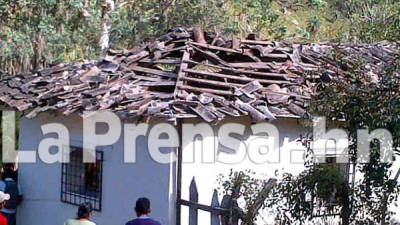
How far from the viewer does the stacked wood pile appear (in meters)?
10.4

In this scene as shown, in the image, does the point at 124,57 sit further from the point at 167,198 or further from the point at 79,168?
the point at 167,198

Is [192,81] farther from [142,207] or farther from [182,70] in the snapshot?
[142,207]

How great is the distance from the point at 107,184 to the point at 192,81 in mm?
2282

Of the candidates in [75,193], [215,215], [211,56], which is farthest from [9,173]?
[215,215]

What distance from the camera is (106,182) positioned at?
11.8 metres

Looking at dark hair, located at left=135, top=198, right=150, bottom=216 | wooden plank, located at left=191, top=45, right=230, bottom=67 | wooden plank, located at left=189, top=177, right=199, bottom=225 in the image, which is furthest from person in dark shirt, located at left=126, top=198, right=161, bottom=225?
wooden plank, located at left=191, top=45, right=230, bottom=67

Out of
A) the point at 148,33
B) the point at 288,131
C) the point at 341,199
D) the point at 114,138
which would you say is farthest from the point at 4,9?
the point at 341,199

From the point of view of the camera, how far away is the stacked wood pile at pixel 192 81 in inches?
408

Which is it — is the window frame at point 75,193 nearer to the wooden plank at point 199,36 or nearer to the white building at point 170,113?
the white building at point 170,113

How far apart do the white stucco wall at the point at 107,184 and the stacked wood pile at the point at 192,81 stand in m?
0.79

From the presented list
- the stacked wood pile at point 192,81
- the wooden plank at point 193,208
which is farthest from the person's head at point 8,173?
the wooden plank at point 193,208

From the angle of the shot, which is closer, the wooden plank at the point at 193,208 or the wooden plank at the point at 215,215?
the wooden plank at the point at 215,215

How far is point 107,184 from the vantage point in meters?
11.8

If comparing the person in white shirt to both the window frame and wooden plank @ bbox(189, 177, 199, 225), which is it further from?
wooden plank @ bbox(189, 177, 199, 225)
